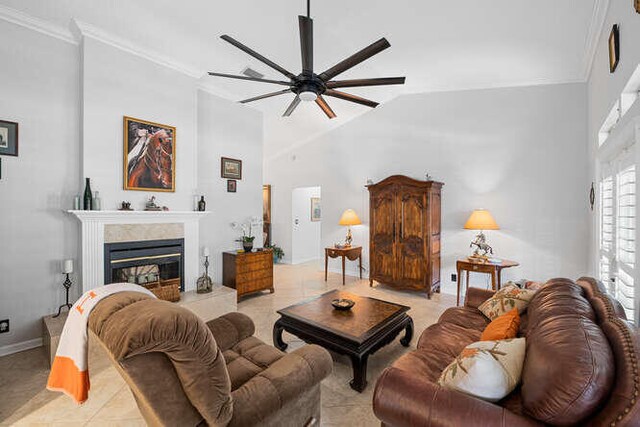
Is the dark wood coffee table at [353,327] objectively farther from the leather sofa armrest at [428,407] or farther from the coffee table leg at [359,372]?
the leather sofa armrest at [428,407]

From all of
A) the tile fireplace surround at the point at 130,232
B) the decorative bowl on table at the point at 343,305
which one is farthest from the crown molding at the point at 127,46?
the decorative bowl on table at the point at 343,305

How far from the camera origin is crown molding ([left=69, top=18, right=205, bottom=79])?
9.55 ft

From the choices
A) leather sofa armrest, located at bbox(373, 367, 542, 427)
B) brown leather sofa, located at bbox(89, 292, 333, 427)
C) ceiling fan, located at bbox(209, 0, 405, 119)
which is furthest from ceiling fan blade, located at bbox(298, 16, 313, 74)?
leather sofa armrest, located at bbox(373, 367, 542, 427)

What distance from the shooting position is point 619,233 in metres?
2.16

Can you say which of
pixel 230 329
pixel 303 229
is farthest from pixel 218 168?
pixel 303 229

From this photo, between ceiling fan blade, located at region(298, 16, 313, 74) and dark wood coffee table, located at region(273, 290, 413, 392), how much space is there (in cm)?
200

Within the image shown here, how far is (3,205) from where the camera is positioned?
265cm

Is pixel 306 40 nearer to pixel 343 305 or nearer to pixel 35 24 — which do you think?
pixel 343 305

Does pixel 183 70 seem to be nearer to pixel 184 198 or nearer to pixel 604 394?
pixel 184 198

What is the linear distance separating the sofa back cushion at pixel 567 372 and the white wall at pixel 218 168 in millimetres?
4015

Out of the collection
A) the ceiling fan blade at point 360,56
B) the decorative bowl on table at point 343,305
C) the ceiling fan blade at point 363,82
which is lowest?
the decorative bowl on table at point 343,305

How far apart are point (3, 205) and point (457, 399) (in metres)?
3.87

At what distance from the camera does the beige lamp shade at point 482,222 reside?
3955 mm

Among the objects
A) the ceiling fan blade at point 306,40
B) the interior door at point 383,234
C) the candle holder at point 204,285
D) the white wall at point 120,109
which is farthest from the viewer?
the interior door at point 383,234
